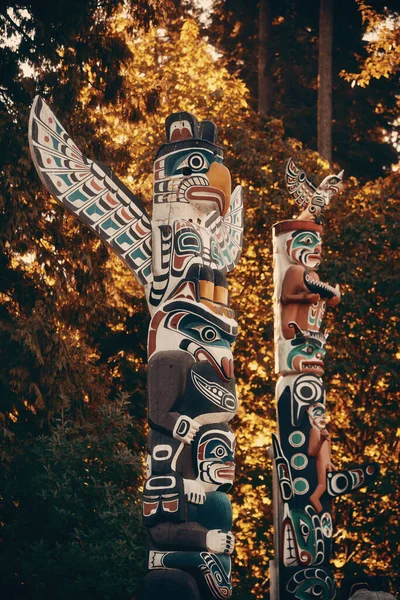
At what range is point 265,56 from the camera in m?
22.6

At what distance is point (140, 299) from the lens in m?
17.4

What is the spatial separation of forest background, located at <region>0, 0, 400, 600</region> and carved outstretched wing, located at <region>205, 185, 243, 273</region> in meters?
2.39

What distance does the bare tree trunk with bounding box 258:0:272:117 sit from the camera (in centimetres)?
2267

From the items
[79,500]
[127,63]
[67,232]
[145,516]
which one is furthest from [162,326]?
[127,63]

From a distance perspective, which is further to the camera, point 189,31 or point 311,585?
point 189,31

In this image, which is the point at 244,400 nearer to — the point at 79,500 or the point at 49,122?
the point at 79,500

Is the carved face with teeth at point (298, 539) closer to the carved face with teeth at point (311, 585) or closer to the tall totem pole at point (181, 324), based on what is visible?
the carved face with teeth at point (311, 585)

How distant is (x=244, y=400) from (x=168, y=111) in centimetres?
534

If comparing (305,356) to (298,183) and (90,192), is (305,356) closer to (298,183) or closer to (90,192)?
(298,183)

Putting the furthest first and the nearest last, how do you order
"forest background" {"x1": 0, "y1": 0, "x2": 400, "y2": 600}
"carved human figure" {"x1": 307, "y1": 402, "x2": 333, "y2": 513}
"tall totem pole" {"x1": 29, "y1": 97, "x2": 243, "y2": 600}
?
"forest background" {"x1": 0, "y1": 0, "x2": 400, "y2": 600} → "carved human figure" {"x1": 307, "y1": 402, "x2": 333, "y2": 513} → "tall totem pole" {"x1": 29, "y1": 97, "x2": 243, "y2": 600}

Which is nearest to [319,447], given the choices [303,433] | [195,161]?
[303,433]

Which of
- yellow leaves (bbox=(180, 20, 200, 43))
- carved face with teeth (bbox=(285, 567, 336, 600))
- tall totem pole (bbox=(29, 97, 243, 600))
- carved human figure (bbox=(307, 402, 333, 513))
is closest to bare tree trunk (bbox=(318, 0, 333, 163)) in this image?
yellow leaves (bbox=(180, 20, 200, 43))

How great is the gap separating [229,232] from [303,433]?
2.32 metres

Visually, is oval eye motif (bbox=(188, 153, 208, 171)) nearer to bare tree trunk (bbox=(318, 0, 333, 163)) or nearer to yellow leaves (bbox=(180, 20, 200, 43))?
bare tree trunk (bbox=(318, 0, 333, 163))
